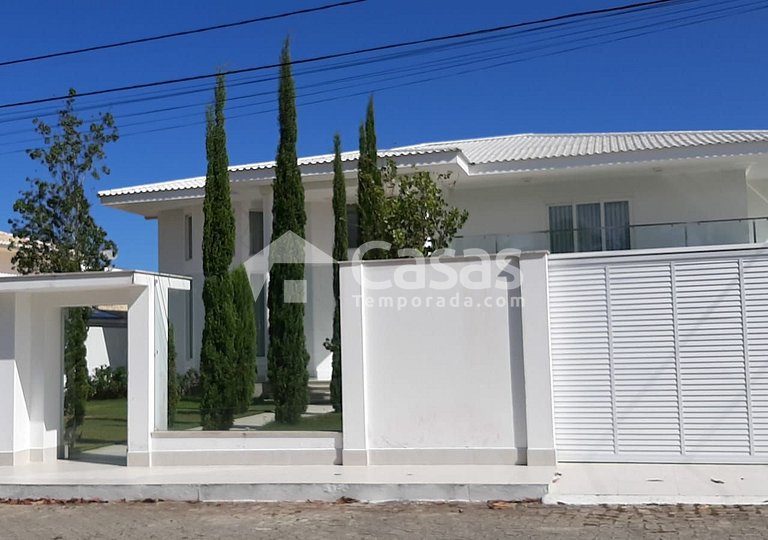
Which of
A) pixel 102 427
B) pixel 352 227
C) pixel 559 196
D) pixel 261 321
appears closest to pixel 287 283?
pixel 102 427

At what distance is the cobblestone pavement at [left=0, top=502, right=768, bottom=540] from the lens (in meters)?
7.37

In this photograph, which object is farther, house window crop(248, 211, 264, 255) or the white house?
house window crop(248, 211, 264, 255)

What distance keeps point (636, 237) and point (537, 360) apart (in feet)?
21.4

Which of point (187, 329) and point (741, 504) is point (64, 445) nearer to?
point (187, 329)

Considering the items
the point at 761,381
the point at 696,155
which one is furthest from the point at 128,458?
the point at 696,155

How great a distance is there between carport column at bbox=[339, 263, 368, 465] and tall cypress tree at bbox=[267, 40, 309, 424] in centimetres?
158

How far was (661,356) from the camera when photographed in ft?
33.8

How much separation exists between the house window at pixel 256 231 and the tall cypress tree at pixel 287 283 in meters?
7.49

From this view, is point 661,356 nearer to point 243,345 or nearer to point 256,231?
point 243,345

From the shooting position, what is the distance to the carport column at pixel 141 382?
36.4ft

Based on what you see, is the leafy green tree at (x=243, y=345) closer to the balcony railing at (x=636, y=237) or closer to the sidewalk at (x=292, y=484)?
the sidewalk at (x=292, y=484)

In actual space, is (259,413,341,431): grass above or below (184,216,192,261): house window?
below

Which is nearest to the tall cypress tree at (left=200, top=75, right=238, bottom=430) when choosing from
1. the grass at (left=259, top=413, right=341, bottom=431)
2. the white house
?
the grass at (left=259, top=413, right=341, bottom=431)

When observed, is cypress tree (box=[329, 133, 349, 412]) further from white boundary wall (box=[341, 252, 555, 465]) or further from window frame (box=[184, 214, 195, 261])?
window frame (box=[184, 214, 195, 261])
